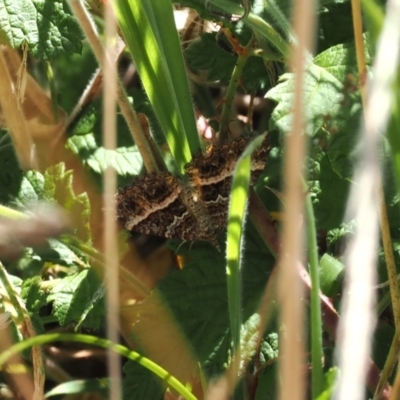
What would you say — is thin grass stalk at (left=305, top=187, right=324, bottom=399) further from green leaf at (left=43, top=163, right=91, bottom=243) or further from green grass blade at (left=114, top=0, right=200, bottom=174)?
green leaf at (left=43, top=163, right=91, bottom=243)

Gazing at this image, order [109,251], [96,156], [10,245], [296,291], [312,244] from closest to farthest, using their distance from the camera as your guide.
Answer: [296,291] < [312,244] < [109,251] < [10,245] < [96,156]

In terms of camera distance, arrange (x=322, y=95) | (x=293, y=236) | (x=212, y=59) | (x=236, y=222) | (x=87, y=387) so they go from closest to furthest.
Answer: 1. (x=293, y=236)
2. (x=236, y=222)
3. (x=322, y=95)
4. (x=87, y=387)
5. (x=212, y=59)

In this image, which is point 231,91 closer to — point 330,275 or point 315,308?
point 330,275

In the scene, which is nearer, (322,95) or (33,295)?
(322,95)

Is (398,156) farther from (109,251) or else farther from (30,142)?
(30,142)

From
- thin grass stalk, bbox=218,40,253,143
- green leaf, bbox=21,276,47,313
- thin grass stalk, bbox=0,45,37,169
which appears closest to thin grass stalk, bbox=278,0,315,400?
thin grass stalk, bbox=218,40,253,143

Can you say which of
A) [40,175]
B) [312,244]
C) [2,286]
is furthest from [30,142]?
[312,244]

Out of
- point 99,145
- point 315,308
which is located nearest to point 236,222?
point 315,308
